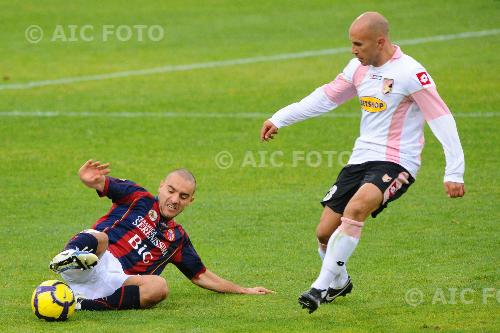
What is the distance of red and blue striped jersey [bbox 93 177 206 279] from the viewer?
9883 millimetres

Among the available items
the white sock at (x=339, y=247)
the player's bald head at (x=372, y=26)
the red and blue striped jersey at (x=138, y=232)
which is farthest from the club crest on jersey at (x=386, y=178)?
the red and blue striped jersey at (x=138, y=232)

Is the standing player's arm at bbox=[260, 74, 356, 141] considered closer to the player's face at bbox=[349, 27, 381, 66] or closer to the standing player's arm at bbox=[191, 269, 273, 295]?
the player's face at bbox=[349, 27, 381, 66]

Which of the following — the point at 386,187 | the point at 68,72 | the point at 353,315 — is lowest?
the point at 353,315

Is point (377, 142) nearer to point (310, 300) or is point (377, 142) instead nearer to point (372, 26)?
point (372, 26)

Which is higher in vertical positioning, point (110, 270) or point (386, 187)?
point (386, 187)

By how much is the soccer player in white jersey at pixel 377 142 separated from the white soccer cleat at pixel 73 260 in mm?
1748

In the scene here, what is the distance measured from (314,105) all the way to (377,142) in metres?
0.82

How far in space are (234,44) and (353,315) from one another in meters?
17.8

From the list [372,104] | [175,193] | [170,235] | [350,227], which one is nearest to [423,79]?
[372,104]

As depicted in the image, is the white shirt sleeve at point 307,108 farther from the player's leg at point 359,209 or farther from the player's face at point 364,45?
the player's leg at point 359,209

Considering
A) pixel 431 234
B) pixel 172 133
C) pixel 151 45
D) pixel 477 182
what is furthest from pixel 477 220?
pixel 151 45

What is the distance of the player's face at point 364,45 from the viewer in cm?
942

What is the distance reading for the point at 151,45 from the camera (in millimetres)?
26859

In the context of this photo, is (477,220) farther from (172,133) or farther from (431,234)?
(172,133)
